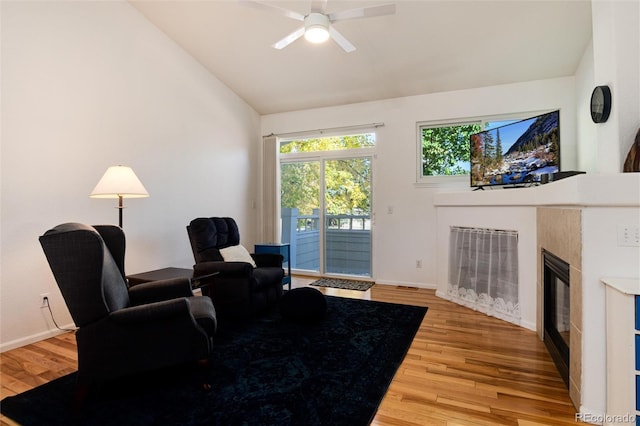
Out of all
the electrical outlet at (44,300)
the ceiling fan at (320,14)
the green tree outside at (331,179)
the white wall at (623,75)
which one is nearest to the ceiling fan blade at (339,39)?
the ceiling fan at (320,14)

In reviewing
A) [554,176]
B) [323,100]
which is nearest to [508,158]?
[554,176]

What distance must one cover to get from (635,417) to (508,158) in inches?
104

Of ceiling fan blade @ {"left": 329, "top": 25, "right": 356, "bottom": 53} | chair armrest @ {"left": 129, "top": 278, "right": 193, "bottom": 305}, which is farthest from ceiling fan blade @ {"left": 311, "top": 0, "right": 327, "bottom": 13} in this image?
chair armrest @ {"left": 129, "top": 278, "right": 193, "bottom": 305}

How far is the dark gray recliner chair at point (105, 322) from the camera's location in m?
1.71

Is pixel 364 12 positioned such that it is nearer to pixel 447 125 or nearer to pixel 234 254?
pixel 447 125

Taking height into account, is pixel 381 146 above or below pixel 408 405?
above

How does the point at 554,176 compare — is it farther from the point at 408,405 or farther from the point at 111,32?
the point at 111,32

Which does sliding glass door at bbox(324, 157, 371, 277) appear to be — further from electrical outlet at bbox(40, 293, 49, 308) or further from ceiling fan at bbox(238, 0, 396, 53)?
electrical outlet at bbox(40, 293, 49, 308)

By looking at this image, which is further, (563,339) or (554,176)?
(554,176)

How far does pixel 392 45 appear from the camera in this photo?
3.50 meters

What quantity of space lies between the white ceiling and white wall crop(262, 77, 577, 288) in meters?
0.17

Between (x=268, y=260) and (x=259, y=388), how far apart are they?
6.30ft

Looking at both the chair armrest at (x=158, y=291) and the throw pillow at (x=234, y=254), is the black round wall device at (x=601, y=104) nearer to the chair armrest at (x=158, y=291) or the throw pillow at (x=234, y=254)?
the chair armrest at (x=158, y=291)

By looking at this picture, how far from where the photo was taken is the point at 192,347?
190cm
